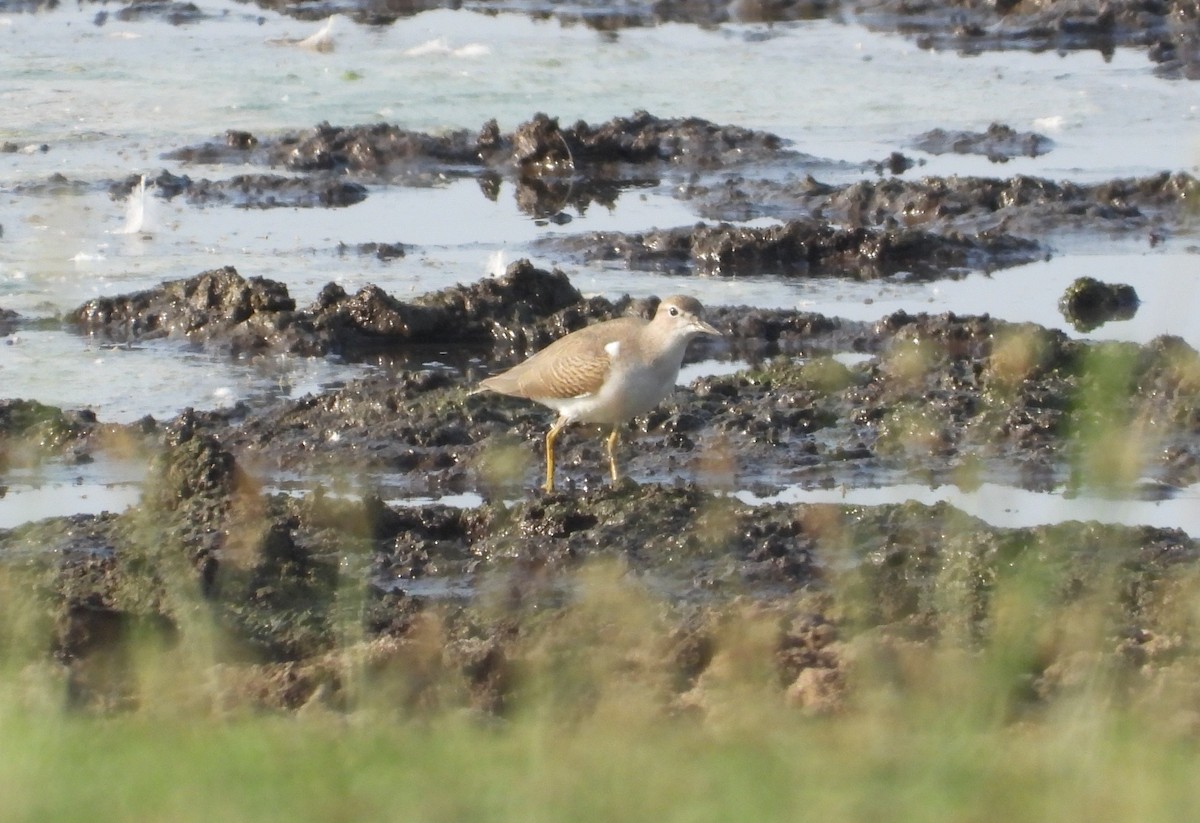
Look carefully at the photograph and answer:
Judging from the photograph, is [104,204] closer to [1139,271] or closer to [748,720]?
[1139,271]

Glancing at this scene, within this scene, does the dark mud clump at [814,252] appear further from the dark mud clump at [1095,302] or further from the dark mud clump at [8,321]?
the dark mud clump at [8,321]

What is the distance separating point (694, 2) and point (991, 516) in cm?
1773

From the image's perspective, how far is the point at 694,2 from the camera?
26.1 m

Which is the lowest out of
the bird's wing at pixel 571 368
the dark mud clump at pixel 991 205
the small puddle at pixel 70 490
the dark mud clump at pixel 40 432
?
the small puddle at pixel 70 490

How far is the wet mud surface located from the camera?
7.55 metres

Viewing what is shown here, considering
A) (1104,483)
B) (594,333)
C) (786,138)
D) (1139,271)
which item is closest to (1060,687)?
(1104,483)

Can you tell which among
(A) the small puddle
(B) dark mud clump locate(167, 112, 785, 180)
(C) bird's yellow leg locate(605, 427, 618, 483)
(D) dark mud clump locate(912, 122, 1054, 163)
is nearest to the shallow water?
(A) the small puddle

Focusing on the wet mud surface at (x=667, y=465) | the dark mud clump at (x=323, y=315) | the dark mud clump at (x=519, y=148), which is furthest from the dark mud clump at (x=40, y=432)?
the dark mud clump at (x=519, y=148)

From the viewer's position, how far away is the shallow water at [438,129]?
39.7 feet

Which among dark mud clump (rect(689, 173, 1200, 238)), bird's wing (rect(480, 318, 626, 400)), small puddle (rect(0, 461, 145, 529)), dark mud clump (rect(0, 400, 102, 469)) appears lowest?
small puddle (rect(0, 461, 145, 529))

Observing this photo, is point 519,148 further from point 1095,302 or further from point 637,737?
point 637,737

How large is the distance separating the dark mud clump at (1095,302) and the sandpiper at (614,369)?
12.3ft

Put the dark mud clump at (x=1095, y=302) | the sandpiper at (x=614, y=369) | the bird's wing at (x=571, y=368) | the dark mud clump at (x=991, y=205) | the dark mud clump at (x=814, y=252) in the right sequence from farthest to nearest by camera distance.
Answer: the dark mud clump at (x=991, y=205), the dark mud clump at (x=814, y=252), the dark mud clump at (x=1095, y=302), the bird's wing at (x=571, y=368), the sandpiper at (x=614, y=369)

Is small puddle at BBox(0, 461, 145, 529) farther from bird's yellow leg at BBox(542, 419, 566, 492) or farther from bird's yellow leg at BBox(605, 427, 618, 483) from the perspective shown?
bird's yellow leg at BBox(605, 427, 618, 483)
